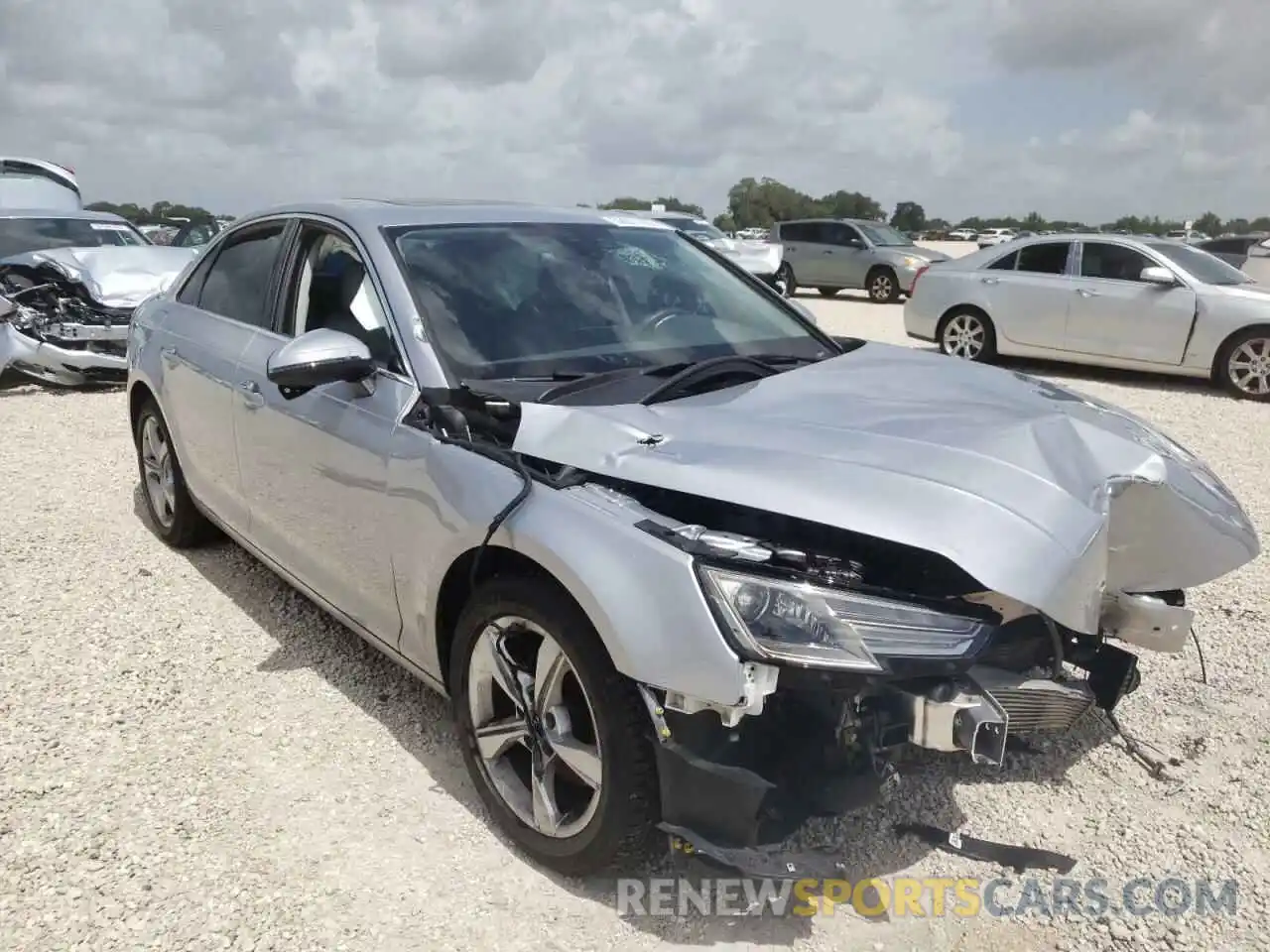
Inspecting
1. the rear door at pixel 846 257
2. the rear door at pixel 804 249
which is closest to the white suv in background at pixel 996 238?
the rear door at pixel 846 257

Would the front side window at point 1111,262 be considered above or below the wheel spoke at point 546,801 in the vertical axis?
above

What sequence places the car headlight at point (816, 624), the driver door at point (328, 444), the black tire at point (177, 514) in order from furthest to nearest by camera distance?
the black tire at point (177, 514) → the driver door at point (328, 444) → the car headlight at point (816, 624)

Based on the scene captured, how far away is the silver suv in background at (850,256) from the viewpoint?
19.1 metres

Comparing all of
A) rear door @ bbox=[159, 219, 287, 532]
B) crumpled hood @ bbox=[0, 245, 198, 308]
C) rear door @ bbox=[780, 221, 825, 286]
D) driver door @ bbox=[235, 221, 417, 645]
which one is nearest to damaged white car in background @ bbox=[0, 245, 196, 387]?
crumpled hood @ bbox=[0, 245, 198, 308]

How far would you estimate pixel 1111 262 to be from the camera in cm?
1025

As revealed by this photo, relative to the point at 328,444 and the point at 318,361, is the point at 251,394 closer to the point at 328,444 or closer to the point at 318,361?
the point at 328,444

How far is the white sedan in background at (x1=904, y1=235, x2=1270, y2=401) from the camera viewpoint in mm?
9431

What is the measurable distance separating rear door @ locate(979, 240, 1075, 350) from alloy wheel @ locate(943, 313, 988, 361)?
0.26 metres

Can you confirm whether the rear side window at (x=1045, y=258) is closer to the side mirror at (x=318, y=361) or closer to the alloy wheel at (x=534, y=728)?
the side mirror at (x=318, y=361)

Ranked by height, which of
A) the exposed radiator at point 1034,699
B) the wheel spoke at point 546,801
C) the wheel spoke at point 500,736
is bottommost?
the wheel spoke at point 546,801

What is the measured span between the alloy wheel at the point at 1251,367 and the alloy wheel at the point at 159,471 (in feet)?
30.3

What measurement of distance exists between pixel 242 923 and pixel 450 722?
1.01 meters

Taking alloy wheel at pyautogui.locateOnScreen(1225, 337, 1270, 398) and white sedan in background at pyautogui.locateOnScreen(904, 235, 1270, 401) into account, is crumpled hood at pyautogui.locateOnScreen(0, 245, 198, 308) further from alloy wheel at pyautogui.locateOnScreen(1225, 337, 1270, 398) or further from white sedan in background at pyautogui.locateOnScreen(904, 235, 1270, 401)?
alloy wheel at pyautogui.locateOnScreen(1225, 337, 1270, 398)

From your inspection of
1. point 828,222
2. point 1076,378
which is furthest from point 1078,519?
point 828,222
